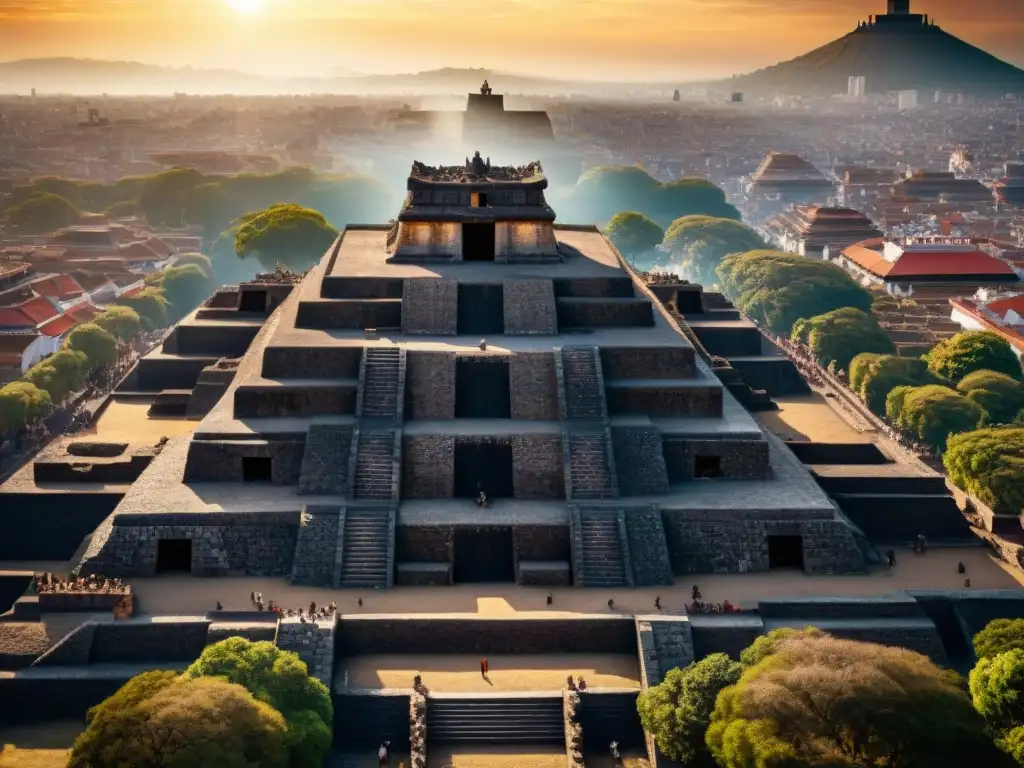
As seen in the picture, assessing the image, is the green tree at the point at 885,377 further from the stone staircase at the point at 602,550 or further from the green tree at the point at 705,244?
the green tree at the point at 705,244

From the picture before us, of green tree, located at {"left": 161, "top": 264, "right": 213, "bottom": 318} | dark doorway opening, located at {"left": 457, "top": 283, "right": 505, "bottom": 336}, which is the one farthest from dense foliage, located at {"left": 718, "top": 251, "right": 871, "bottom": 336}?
dark doorway opening, located at {"left": 457, "top": 283, "right": 505, "bottom": 336}

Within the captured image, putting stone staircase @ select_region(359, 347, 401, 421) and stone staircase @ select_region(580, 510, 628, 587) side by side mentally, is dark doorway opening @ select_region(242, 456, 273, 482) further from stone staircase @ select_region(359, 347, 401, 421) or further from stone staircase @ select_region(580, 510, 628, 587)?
stone staircase @ select_region(580, 510, 628, 587)

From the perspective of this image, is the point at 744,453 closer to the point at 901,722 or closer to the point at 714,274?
the point at 901,722

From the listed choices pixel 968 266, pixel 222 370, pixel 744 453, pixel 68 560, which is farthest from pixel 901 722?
pixel 968 266

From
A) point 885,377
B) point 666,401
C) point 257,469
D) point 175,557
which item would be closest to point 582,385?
point 666,401

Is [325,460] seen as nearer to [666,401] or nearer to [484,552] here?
[484,552]
